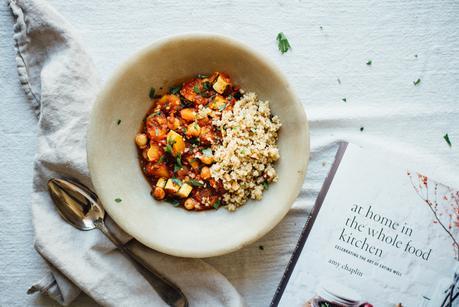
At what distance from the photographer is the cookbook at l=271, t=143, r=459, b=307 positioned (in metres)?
1.76

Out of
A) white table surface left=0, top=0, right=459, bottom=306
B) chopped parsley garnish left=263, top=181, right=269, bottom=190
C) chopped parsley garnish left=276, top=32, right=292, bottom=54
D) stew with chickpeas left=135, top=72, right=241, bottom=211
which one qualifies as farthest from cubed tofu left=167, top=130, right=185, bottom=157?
chopped parsley garnish left=276, top=32, right=292, bottom=54

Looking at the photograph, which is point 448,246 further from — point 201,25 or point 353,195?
point 201,25

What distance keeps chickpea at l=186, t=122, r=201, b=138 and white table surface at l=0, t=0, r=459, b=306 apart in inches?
17.6

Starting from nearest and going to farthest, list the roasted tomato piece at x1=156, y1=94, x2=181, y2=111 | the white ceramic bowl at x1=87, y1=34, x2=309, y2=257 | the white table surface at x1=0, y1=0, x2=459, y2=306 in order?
the white ceramic bowl at x1=87, y1=34, x2=309, y2=257, the roasted tomato piece at x1=156, y1=94, x2=181, y2=111, the white table surface at x1=0, y1=0, x2=459, y2=306

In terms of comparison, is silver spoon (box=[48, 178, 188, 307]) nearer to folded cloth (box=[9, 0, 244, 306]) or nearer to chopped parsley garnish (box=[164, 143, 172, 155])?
folded cloth (box=[9, 0, 244, 306])

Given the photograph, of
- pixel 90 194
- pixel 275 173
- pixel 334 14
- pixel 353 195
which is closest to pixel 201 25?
pixel 334 14

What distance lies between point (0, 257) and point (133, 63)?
0.96 metres

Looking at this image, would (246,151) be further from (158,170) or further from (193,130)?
(158,170)

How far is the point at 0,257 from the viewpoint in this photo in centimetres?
179

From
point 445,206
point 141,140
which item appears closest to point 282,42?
point 141,140

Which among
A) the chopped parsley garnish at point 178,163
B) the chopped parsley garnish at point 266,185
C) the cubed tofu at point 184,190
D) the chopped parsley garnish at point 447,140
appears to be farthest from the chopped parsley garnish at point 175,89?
the chopped parsley garnish at point 447,140

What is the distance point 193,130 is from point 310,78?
569 mm

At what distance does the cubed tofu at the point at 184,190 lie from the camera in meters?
1.63

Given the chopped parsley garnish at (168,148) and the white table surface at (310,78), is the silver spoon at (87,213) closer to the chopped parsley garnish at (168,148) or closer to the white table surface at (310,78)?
the white table surface at (310,78)
